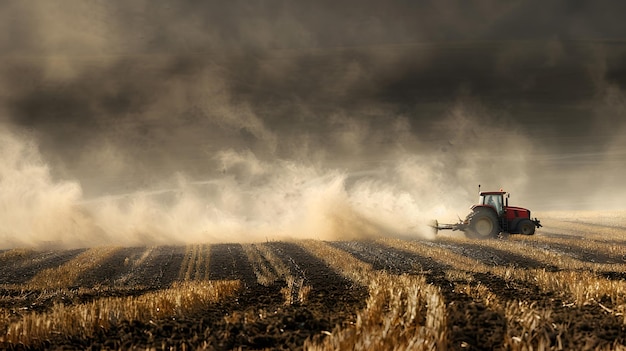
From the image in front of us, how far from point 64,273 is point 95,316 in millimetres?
12285

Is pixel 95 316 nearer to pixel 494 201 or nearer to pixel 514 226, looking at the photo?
pixel 494 201

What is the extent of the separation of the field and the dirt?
29 millimetres

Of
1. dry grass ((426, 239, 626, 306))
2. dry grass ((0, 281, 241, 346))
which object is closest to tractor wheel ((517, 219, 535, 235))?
dry grass ((426, 239, 626, 306))

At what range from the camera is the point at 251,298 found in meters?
12.1

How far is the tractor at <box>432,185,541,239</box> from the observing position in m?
29.7

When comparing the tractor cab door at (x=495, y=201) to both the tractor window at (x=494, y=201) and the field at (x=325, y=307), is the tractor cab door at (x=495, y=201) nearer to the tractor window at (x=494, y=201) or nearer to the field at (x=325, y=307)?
the tractor window at (x=494, y=201)

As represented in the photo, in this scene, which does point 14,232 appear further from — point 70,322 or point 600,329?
point 600,329

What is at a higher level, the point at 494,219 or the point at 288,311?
the point at 494,219

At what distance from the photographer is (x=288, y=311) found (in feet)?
31.3

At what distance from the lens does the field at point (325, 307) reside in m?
7.38

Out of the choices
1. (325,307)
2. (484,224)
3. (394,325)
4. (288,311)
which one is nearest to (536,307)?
(394,325)

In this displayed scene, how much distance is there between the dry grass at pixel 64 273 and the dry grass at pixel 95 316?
777 centimetres

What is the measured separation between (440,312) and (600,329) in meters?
2.40

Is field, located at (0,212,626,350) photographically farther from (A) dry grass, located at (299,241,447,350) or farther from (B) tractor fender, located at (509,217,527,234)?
(B) tractor fender, located at (509,217,527,234)
